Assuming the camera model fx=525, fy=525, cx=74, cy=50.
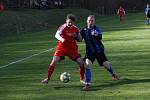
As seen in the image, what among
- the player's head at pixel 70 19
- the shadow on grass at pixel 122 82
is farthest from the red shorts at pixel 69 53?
the shadow on grass at pixel 122 82

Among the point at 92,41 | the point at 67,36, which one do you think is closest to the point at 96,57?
the point at 92,41

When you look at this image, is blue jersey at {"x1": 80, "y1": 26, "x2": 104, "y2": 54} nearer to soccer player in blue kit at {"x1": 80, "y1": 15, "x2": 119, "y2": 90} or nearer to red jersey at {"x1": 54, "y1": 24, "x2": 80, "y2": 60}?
soccer player in blue kit at {"x1": 80, "y1": 15, "x2": 119, "y2": 90}

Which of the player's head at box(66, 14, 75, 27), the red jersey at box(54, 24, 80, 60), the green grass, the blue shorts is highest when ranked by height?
the player's head at box(66, 14, 75, 27)

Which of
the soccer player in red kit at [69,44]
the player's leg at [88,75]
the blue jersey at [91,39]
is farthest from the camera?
→ the soccer player in red kit at [69,44]

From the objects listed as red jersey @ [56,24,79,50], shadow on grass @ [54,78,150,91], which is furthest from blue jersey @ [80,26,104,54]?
shadow on grass @ [54,78,150,91]

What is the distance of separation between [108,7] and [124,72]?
8655cm

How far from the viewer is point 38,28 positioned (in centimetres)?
5512

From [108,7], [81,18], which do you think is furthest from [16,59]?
[108,7]

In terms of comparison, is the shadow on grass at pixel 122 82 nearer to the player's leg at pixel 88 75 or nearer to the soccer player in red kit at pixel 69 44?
the player's leg at pixel 88 75

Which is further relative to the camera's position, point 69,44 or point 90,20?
point 69,44

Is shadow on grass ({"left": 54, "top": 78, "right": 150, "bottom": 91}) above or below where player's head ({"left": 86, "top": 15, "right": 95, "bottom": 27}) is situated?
below

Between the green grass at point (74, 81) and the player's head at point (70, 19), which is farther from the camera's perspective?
the player's head at point (70, 19)

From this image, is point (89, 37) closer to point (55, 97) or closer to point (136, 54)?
point (55, 97)

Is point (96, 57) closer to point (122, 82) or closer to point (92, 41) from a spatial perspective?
point (92, 41)
